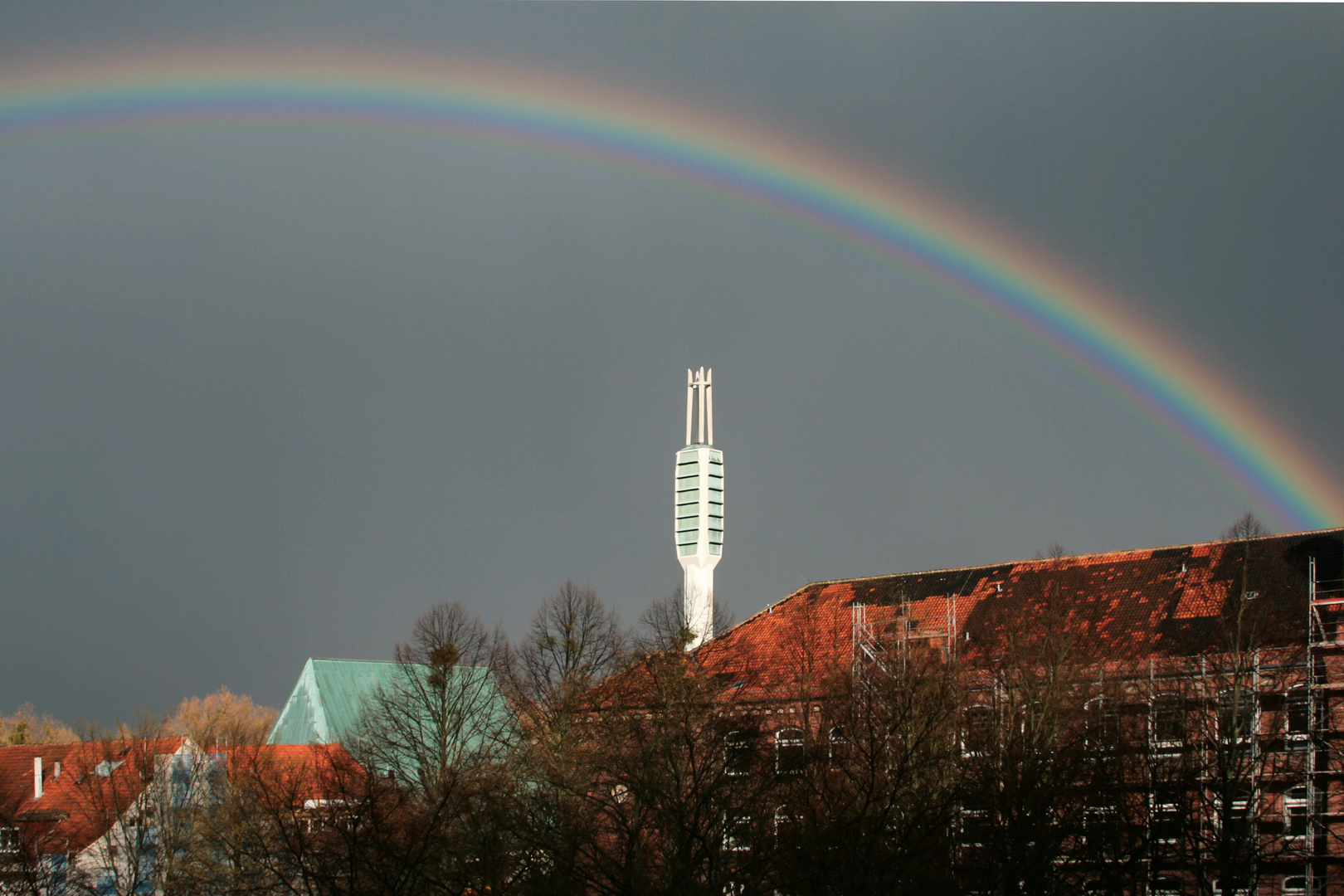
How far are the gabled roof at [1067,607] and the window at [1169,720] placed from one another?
4.58m

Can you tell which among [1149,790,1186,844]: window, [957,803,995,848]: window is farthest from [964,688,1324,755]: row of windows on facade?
[957,803,995,848]: window

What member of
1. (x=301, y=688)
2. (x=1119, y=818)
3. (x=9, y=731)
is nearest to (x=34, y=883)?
(x=1119, y=818)

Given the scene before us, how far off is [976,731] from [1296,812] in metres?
15.0

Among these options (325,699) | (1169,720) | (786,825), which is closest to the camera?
(786,825)

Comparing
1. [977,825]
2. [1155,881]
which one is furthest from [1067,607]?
[977,825]

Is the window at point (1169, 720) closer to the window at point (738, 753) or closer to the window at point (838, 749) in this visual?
the window at point (838, 749)

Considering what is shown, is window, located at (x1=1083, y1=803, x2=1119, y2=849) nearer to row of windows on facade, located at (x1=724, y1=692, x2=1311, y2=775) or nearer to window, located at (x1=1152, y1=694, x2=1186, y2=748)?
row of windows on facade, located at (x1=724, y1=692, x2=1311, y2=775)

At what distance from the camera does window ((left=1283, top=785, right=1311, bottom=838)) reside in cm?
4206

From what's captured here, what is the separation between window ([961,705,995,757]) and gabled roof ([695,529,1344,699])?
16.2ft

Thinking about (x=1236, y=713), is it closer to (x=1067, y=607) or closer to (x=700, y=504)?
(x=1067, y=607)

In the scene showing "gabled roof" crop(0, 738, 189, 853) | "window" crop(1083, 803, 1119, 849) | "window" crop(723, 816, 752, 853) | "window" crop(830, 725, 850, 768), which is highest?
"window" crop(830, 725, 850, 768)

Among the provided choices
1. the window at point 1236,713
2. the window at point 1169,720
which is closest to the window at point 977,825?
the window at point 1169,720

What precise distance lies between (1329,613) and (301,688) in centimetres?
5817

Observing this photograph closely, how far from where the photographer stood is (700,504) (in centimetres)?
9594
